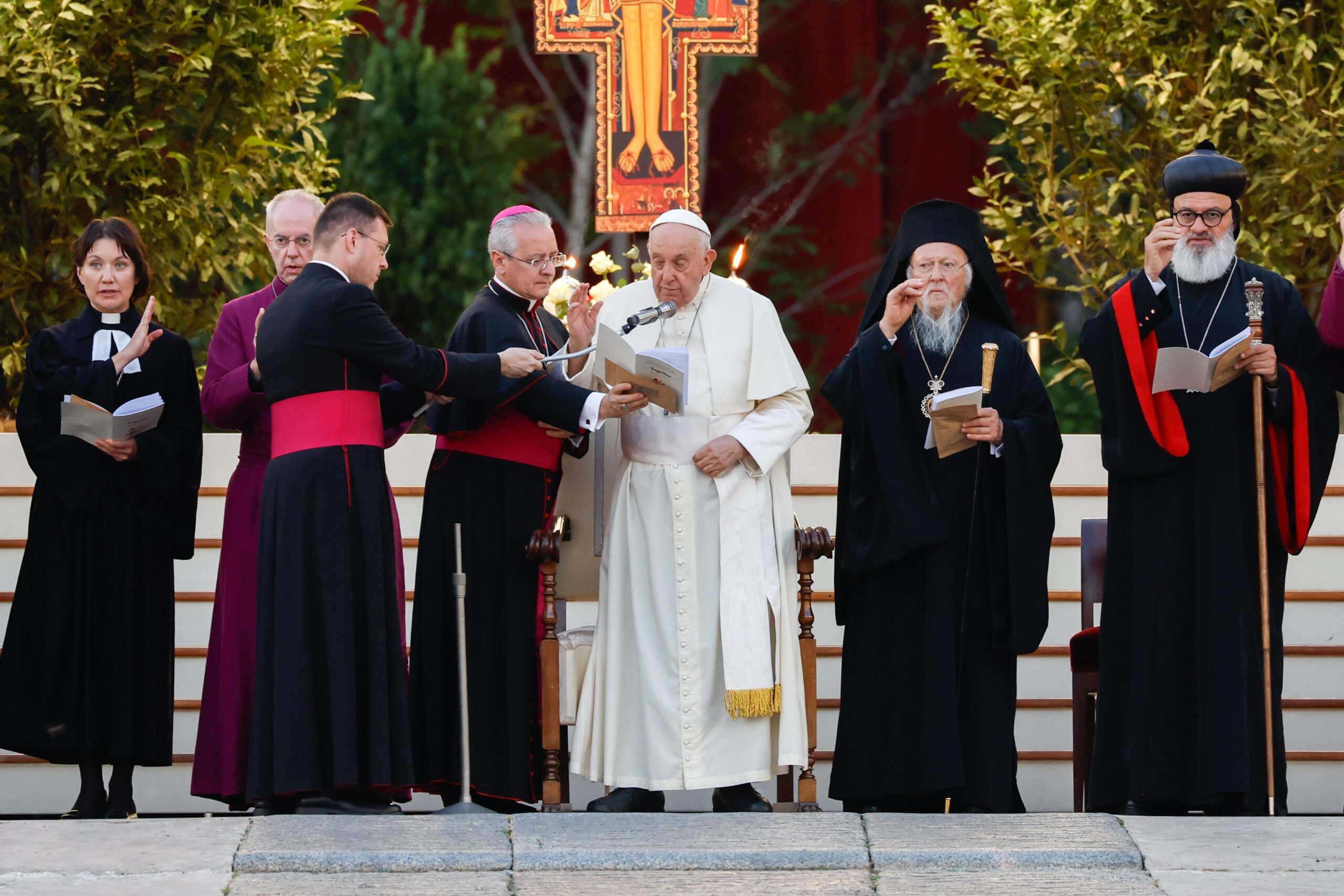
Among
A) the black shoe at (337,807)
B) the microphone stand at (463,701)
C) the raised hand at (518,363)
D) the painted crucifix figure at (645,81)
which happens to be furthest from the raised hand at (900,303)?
the painted crucifix figure at (645,81)

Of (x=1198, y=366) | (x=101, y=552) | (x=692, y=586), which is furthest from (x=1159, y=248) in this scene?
(x=101, y=552)

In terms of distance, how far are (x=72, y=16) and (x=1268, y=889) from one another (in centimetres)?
576

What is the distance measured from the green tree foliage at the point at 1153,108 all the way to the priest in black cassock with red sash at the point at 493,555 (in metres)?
3.23

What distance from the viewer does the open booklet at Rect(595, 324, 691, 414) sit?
535cm

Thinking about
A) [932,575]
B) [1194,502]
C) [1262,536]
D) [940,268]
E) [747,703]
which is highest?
[940,268]

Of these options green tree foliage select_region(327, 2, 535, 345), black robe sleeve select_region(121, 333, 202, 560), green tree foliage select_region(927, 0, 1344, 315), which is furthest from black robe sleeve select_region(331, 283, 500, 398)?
green tree foliage select_region(327, 2, 535, 345)

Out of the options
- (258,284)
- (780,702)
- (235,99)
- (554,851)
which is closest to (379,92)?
(258,284)

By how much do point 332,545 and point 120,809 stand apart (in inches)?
49.5

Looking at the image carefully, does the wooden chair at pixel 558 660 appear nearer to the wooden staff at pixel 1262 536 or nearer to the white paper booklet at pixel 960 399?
the white paper booklet at pixel 960 399

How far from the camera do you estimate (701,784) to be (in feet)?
18.2

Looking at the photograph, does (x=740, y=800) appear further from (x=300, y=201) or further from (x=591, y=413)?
(x=300, y=201)

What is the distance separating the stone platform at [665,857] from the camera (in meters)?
4.26

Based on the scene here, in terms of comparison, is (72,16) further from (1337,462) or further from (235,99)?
(1337,462)

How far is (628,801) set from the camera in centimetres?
565
